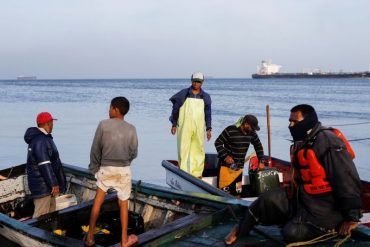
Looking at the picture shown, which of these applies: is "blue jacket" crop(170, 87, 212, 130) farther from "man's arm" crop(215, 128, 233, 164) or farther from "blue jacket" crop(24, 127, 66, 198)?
"blue jacket" crop(24, 127, 66, 198)

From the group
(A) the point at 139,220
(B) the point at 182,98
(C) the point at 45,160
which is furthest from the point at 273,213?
(B) the point at 182,98


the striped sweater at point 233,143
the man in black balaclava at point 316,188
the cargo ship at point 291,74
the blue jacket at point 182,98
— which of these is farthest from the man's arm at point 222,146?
the cargo ship at point 291,74

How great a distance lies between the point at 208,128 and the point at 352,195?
447cm

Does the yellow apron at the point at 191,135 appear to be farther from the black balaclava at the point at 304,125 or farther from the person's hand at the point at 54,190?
the black balaclava at the point at 304,125

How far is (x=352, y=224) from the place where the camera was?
380 cm

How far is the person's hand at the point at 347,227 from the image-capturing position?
150 inches

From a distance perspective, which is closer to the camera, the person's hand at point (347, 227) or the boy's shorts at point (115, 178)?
the person's hand at point (347, 227)

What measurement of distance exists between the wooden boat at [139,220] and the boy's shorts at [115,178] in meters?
0.50

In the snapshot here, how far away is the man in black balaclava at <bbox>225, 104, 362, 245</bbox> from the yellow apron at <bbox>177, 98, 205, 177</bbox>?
3662mm

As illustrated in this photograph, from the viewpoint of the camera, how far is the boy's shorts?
430 centimetres

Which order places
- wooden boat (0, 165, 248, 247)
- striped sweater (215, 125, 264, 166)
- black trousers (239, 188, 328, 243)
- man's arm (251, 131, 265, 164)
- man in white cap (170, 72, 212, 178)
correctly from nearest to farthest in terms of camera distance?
black trousers (239, 188, 328, 243) → wooden boat (0, 165, 248, 247) → striped sweater (215, 125, 264, 166) → man's arm (251, 131, 265, 164) → man in white cap (170, 72, 212, 178)

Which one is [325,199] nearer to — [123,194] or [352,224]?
[352,224]

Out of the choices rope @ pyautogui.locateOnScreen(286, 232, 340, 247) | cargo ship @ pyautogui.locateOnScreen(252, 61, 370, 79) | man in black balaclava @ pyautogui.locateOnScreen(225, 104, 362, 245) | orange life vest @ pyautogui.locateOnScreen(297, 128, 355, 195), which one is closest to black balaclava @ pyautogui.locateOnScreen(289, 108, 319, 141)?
man in black balaclava @ pyautogui.locateOnScreen(225, 104, 362, 245)

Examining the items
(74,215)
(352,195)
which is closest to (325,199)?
(352,195)
